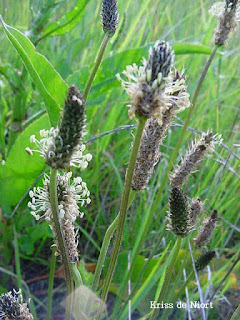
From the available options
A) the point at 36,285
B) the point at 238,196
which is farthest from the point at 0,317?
the point at 238,196

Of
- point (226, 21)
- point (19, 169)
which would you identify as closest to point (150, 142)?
point (226, 21)

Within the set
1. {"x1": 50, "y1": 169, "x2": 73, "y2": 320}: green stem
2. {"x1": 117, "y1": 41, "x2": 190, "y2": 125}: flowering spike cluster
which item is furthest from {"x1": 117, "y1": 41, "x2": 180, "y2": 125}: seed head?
{"x1": 50, "y1": 169, "x2": 73, "y2": 320}: green stem

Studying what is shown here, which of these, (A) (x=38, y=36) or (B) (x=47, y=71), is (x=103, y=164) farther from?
(B) (x=47, y=71)

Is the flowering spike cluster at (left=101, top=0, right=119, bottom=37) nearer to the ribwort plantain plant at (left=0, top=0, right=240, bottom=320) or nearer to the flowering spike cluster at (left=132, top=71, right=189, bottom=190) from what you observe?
the ribwort plantain plant at (left=0, top=0, right=240, bottom=320)

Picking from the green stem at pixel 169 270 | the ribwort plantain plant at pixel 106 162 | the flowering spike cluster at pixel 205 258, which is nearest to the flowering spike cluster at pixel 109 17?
the ribwort plantain plant at pixel 106 162

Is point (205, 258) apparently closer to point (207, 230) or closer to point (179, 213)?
point (207, 230)

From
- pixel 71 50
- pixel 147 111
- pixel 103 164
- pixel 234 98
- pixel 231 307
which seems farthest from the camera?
pixel 234 98
